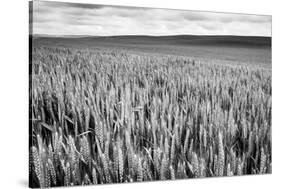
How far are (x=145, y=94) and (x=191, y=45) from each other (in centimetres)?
73

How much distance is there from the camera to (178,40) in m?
5.67

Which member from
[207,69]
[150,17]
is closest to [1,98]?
[150,17]

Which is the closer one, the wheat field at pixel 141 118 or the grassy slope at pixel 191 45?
the wheat field at pixel 141 118

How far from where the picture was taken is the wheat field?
4.98 meters

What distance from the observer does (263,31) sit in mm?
6105

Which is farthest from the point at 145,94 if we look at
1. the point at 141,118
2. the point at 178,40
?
the point at 178,40

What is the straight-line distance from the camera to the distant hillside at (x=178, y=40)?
17.1 feet

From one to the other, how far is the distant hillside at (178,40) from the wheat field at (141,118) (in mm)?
105

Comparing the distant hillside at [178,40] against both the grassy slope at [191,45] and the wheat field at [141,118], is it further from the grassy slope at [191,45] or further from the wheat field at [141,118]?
the wheat field at [141,118]

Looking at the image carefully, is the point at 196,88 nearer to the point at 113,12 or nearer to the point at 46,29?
the point at 113,12

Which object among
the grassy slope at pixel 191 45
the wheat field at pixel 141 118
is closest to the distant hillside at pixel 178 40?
the grassy slope at pixel 191 45

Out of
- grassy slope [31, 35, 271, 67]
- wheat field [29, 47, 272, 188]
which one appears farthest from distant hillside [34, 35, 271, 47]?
wheat field [29, 47, 272, 188]

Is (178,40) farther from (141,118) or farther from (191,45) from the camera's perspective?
(141,118)

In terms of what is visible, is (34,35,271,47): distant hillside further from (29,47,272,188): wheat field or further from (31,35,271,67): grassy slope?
(29,47,272,188): wheat field
